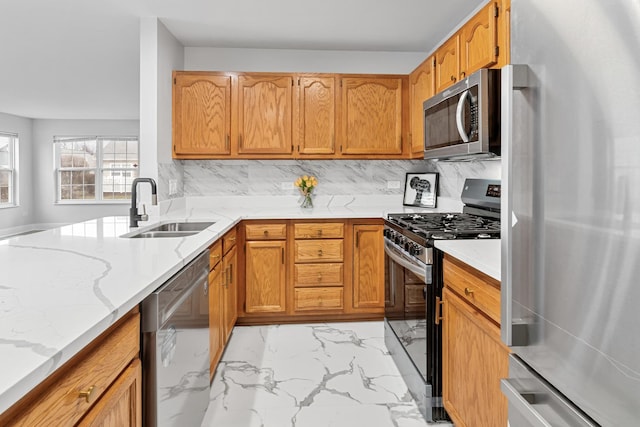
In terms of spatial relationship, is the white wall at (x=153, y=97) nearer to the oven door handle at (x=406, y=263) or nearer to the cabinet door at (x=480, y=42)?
the oven door handle at (x=406, y=263)

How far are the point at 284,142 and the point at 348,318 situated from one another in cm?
163

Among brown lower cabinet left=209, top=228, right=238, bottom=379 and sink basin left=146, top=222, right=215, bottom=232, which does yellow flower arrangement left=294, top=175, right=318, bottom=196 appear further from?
sink basin left=146, top=222, right=215, bottom=232

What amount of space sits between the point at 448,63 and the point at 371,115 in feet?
3.29

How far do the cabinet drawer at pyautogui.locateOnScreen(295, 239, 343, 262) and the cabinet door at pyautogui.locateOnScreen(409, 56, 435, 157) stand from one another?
3.52 ft

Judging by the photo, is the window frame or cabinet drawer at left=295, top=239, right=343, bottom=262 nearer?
cabinet drawer at left=295, top=239, right=343, bottom=262

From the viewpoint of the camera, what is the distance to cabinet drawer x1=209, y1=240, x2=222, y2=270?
7.09 ft

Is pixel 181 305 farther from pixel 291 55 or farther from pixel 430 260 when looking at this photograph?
pixel 291 55

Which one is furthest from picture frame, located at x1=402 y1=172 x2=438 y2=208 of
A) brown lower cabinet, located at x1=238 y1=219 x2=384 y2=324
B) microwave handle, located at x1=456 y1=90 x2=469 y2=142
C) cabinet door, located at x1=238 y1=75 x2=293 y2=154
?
microwave handle, located at x1=456 y1=90 x2=469 y2=142

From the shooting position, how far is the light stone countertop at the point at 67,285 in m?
0.67

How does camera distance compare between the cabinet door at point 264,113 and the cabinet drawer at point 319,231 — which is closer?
the cabinet drawer at point 319,231

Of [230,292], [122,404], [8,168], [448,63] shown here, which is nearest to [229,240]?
[230,292]

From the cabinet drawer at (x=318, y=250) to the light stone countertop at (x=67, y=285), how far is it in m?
0.99

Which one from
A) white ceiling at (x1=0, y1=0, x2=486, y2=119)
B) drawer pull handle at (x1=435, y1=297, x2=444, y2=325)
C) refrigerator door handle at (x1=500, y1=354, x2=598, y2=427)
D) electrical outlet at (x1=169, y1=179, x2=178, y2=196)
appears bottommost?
drawer pull handle at (x1=435, y1=297, x2=444, y2=325)

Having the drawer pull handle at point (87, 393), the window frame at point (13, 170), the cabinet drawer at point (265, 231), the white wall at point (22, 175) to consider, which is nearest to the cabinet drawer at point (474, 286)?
the drawer pull handle at point (87, 393)
